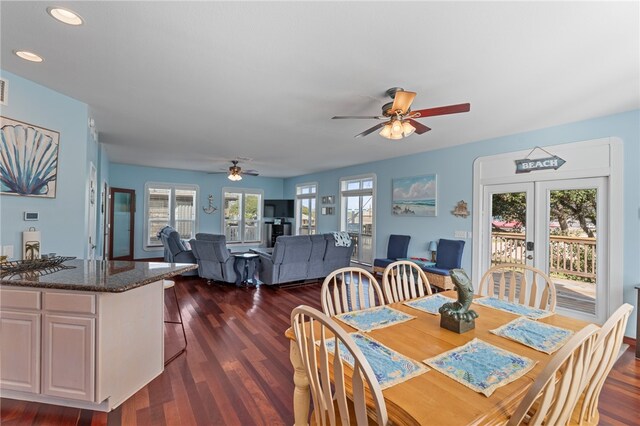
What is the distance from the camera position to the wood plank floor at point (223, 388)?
193cm

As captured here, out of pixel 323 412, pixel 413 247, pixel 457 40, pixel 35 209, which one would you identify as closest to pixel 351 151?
pixel 413 247

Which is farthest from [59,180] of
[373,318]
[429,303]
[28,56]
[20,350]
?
[429,303]

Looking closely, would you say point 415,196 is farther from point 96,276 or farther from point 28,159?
point 28,159

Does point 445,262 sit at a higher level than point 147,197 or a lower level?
lower

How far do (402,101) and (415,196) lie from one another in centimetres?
343

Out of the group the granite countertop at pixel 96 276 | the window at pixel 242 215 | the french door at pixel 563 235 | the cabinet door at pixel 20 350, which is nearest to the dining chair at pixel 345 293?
the granite countertop at pixel 96 276

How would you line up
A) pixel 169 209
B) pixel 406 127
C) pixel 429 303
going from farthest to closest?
pixel 169 209 → pixel 406 127 → pixel 429 303

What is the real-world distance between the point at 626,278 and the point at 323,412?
13.3 ft

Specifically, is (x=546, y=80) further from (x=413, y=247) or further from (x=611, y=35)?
(x=413, y=247)

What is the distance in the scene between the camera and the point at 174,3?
5.46ft

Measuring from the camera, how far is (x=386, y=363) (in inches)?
48.6

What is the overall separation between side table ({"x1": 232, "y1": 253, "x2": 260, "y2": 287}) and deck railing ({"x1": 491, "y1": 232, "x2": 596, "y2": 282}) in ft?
13.5

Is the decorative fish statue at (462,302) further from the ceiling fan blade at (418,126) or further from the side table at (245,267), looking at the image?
the side table at (245,267)

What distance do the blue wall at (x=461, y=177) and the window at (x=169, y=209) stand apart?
374 centimetres
